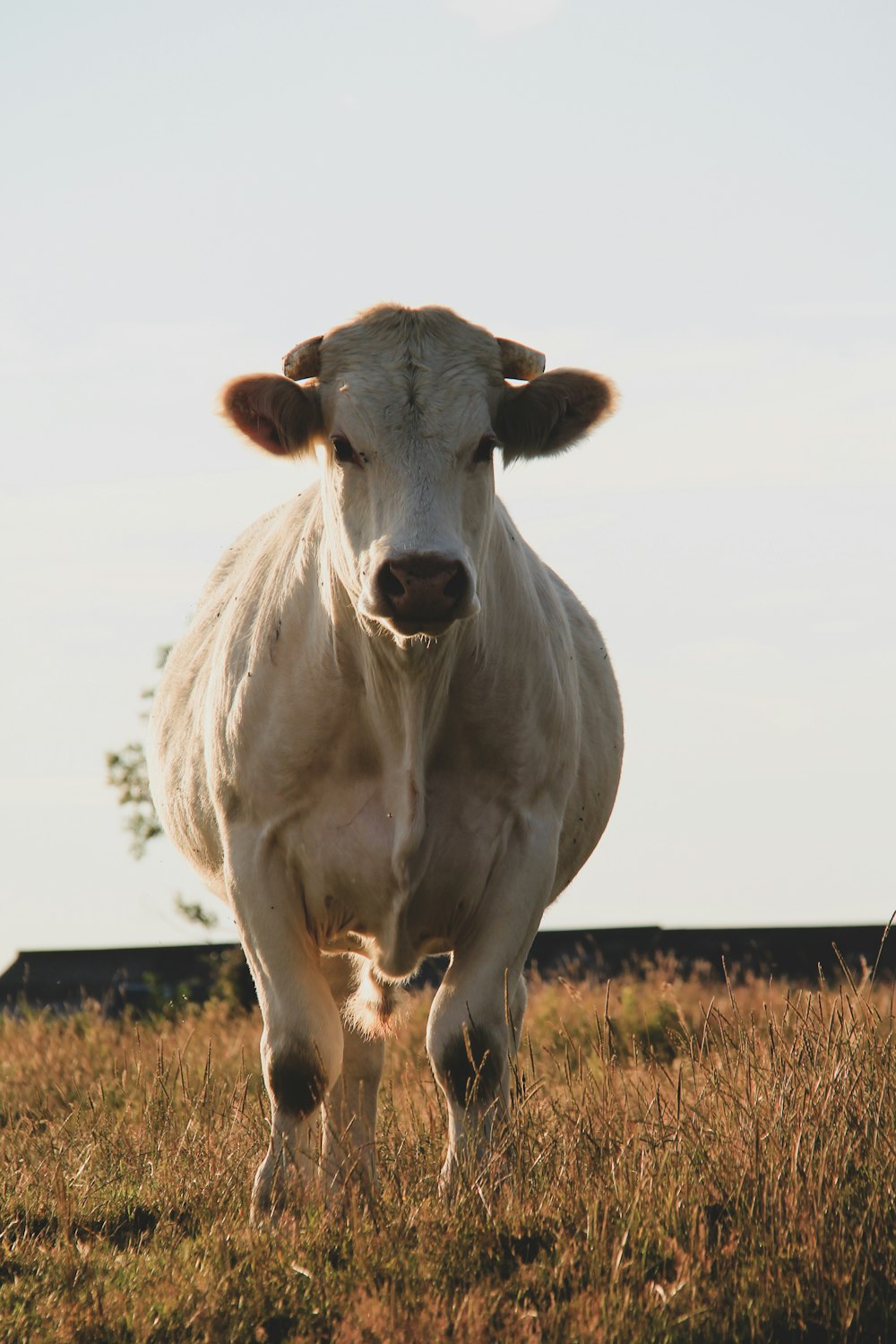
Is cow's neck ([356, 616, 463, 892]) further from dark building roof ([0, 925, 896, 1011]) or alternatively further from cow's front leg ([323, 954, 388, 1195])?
dark building roof ([0, 925, 896, 1011])

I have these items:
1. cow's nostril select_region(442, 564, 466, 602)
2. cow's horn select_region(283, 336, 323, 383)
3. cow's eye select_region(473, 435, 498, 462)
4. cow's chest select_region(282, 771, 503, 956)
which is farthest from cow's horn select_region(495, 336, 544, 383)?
cow's chest select_region(282, 771, 503, 956)

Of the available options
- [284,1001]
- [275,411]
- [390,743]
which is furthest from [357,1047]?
[275,411]

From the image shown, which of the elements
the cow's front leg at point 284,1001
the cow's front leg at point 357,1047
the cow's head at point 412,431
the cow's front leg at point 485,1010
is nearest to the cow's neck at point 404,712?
the cow's head at point 412,431

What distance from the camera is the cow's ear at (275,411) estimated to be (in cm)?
571

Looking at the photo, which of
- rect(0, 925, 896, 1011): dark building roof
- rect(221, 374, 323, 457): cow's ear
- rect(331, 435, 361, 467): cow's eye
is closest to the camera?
rect(331, 435, 361, 467): cow's eye

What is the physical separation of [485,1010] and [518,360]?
7.07 feet

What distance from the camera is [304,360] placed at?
5773 millimetres

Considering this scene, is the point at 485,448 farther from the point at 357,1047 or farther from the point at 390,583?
the point at 357,1047

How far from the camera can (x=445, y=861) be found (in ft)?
18.8

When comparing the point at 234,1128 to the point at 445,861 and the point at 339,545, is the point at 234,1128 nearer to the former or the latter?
the point at 445,861

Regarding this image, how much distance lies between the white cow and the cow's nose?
1.32 ft

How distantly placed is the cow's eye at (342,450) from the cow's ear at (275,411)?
0.31 metres

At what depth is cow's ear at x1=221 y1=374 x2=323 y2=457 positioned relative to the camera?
5.71 metres

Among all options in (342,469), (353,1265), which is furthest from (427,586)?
(353,1265)
